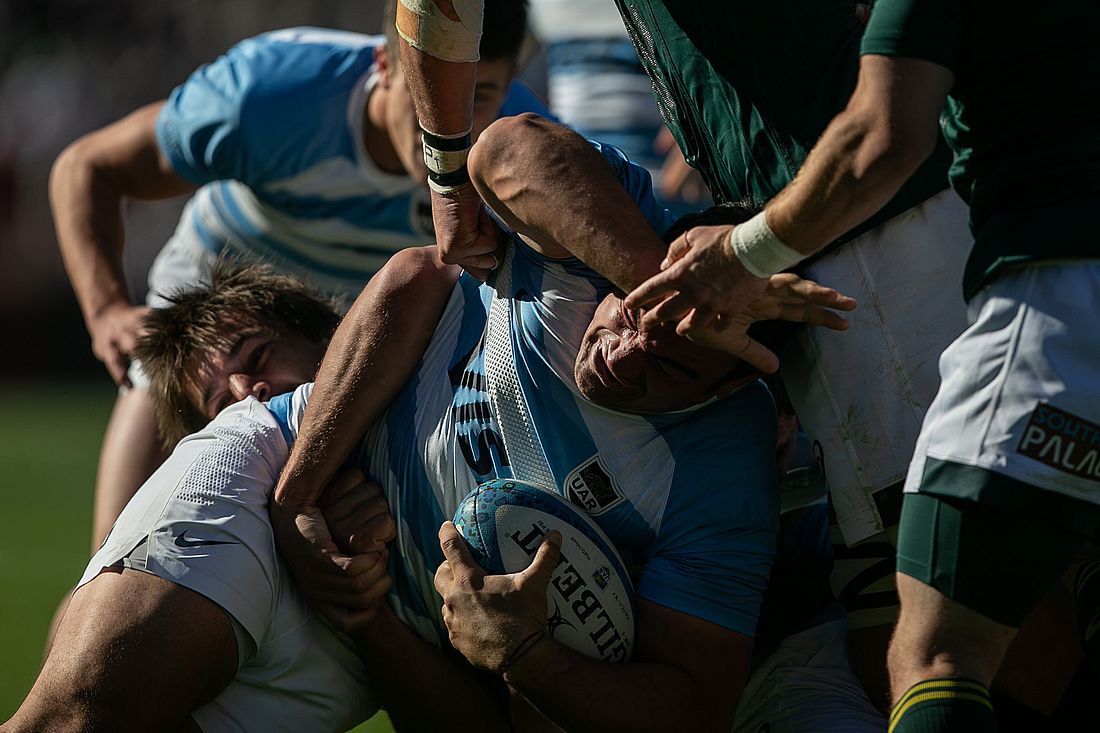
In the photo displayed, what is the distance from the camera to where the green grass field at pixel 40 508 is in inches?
220

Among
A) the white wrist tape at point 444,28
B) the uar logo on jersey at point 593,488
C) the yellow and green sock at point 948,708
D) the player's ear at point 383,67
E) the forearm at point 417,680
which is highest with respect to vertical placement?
the white wrist tape at point 444,28

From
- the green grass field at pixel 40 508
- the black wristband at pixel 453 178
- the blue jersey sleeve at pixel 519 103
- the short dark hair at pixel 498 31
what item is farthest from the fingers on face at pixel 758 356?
the blue jersey sleeve at pixel 519 103

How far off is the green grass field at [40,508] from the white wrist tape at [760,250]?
235cm

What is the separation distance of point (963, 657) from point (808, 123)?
1192 mm

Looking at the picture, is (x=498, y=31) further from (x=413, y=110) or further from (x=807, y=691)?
(x=807, y=691)

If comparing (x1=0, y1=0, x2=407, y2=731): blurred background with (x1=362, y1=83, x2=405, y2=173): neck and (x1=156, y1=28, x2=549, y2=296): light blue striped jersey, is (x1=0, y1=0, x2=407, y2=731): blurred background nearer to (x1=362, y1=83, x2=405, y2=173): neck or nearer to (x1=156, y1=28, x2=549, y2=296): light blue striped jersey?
(x1=156, y1=28, x2=549, y2=296): light blue striped jersey

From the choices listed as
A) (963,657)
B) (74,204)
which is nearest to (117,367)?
(74,204)

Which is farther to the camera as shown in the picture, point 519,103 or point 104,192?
point 104,192

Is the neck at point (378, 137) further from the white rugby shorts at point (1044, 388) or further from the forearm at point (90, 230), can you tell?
the white rugby shorts at point (1044, 388)

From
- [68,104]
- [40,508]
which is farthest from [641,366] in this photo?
[68,104]

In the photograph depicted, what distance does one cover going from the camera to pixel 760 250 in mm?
2586

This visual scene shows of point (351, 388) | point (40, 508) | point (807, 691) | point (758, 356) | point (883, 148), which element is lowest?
point (40, 508)

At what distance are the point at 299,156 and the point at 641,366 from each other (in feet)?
A: 8.05

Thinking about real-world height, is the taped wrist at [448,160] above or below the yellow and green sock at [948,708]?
above
